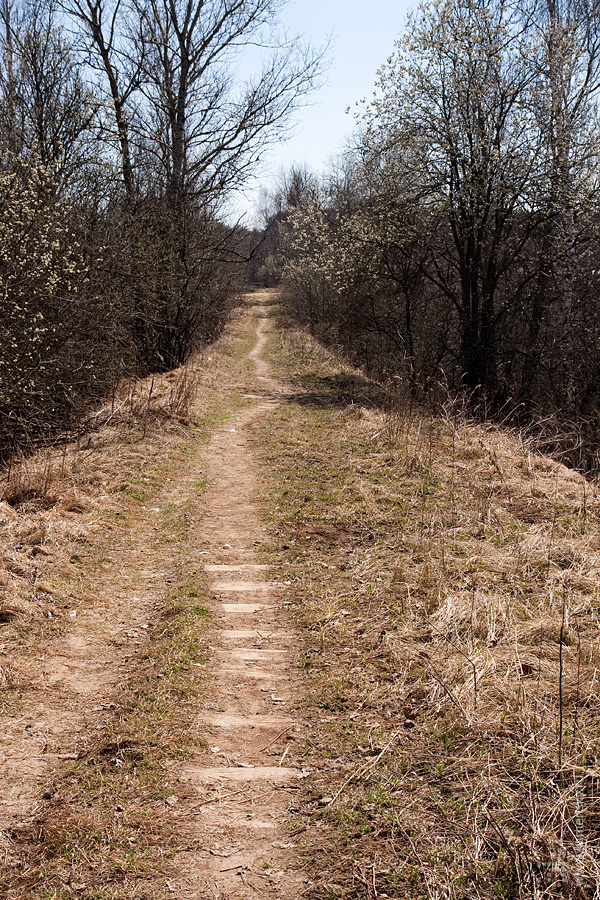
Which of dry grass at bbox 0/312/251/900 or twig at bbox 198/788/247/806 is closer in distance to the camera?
dry grass at bbox 0/312/251/900

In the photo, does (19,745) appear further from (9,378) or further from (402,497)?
(9,378)

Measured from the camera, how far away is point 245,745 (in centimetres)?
329

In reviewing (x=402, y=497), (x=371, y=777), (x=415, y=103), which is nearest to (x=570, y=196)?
(x=415, y=103)

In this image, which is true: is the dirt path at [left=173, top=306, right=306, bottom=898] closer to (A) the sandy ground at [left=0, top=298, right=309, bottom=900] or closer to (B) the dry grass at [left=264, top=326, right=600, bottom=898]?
(A) the sandy ground at [left=0, top=298, right=309, bottom=900]

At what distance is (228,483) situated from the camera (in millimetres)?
7941

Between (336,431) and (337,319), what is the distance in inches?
548

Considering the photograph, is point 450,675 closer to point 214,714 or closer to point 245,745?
point 245,745

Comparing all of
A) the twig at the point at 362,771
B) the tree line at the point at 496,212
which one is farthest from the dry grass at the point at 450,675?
the tree line at the point at 496,212

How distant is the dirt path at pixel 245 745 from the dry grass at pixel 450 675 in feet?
0.54

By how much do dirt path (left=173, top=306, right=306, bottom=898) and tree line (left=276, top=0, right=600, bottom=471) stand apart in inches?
265

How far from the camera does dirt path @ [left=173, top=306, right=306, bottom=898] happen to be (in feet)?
8.30

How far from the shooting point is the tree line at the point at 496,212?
12.9m

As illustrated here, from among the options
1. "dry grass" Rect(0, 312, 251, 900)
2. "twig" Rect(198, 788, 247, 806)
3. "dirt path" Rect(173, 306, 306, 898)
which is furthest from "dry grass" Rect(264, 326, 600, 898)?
"dry grass" Rect(0, 312, 251, 900)

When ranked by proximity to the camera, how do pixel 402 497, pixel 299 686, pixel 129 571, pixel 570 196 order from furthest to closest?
1. pixel 570 196
2. pixel 402 497
3. pixel 129 571
4. pixel 299 686
